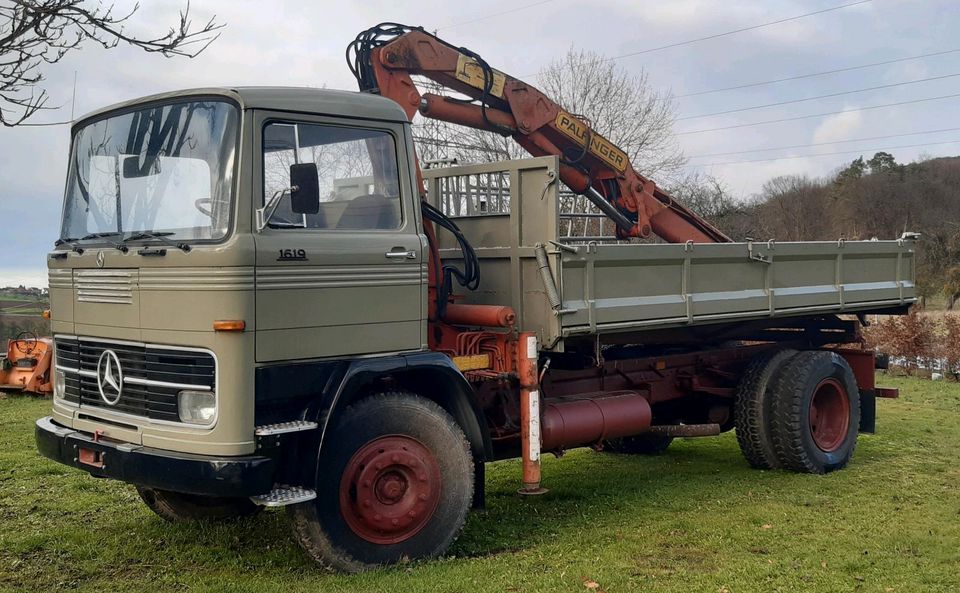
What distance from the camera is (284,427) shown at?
16.0 feet

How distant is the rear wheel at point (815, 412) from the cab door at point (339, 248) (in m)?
3.94

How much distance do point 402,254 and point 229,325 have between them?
1.22 meters

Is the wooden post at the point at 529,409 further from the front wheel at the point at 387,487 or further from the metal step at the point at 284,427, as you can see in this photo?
the metal step at the point at 284,427

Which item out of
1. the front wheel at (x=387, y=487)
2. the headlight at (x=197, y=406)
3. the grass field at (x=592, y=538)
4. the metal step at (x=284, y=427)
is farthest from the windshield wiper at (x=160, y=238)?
the grass field at (x=592, y=538)

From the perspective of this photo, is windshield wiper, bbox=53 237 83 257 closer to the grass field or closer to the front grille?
the front grille

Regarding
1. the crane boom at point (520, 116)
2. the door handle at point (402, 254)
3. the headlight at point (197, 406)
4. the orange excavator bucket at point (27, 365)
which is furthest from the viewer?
the orange excavator bucket at point (27, 365)

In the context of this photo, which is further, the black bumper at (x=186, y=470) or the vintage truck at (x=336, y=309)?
the vintage truck at (x=336, y=309)

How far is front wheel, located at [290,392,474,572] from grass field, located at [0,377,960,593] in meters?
0.18

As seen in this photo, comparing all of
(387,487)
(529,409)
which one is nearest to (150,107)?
(387,487)

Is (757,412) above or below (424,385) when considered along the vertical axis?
below

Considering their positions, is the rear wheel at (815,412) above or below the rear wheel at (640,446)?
above

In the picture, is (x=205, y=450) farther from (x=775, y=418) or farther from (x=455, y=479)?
(x=775, y=418)

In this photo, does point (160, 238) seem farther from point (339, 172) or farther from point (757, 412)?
point (757, 412)

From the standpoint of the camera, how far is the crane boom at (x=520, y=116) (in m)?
6.86
